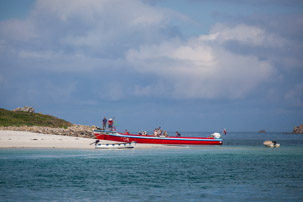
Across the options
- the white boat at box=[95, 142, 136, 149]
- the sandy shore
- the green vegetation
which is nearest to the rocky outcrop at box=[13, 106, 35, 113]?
the green vegetation

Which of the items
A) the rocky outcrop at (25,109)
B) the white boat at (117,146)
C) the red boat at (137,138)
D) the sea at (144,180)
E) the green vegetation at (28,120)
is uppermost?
the rocky outcrop at (25,109)

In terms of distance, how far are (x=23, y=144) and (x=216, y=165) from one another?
38.1 meters

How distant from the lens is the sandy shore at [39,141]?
68125 millimetres

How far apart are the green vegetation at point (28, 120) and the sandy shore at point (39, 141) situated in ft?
59.3

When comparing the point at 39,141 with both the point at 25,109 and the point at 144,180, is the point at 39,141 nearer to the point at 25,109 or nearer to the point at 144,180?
the point at 144,180

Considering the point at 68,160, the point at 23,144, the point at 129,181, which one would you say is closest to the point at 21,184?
the point at 129,181

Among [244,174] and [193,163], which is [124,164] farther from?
[244,174]

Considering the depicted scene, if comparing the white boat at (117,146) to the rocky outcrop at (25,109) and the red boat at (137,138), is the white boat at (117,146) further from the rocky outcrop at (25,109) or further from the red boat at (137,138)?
the rocky outcrop at (25,109)

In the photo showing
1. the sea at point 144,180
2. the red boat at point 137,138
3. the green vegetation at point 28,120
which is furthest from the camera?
the green vegetation at point 28,120

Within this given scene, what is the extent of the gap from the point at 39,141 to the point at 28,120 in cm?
3395

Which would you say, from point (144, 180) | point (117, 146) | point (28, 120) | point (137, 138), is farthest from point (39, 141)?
point (144, 180)

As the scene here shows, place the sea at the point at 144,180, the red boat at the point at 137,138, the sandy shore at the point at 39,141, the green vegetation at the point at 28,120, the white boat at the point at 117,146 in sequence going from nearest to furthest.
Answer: the sea at the point at 144,180 < the white boat at the point at 117,146 < the sandy shore at the point at 39,141 < the red boat at the point at 137,138 < the green vegetation at the point at 28,120

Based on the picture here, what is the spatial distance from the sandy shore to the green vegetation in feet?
59.3

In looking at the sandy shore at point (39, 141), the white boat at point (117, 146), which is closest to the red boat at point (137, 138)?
the sandy shore at point (39, 141)
